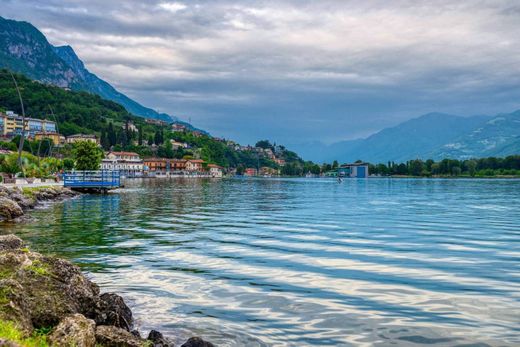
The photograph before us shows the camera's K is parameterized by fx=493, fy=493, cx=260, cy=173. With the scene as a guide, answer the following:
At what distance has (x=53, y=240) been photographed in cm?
2697

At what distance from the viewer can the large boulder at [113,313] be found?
1154 cm

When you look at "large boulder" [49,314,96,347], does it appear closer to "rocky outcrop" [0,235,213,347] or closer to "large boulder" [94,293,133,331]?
"rocky outcrop" [0,235,213,347]

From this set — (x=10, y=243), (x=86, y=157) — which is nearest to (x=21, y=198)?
(x=10, y=243)

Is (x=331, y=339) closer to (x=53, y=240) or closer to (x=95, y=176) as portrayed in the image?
(x=53, y=240)

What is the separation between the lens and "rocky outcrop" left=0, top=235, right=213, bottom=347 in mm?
9172

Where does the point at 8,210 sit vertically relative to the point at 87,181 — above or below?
below

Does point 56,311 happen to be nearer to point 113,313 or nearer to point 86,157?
point 113,313

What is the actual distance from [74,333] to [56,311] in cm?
181

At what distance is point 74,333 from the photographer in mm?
8938

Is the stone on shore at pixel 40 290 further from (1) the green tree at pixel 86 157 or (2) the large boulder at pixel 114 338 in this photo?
(1) the green tree at pixel 86 157

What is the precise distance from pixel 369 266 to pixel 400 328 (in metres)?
7.85

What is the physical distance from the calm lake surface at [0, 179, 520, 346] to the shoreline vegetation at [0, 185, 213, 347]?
1531mm

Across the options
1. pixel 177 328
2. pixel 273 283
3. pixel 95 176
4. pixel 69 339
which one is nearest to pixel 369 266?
pixel 273 283

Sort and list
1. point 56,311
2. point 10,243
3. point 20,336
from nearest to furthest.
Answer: point 20,336, point 56,311, point 10,243
